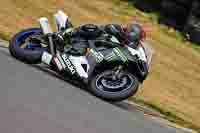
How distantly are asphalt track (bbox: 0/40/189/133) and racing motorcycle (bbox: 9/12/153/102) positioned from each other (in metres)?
0.20

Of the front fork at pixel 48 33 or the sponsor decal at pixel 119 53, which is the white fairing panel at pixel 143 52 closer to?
the sponsor decal at pixel 119 53

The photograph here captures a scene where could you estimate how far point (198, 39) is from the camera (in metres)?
16.9

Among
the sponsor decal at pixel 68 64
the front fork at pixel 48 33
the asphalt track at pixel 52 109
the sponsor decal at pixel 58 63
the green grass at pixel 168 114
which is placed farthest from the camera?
the green grass at pixel 168 114

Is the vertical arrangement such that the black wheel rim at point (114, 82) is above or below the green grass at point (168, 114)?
above

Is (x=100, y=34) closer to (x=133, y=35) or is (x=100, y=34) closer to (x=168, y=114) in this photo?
(x=133, y=35)

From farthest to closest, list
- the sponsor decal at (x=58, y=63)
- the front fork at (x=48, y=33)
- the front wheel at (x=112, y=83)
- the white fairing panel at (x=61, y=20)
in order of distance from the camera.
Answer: the white fairing panel at (x=61, y=20) → the front fork at (x=48, y=33) → the sponsor decal at (x=58, y=63) → the front wheel at (x=112, y=83)

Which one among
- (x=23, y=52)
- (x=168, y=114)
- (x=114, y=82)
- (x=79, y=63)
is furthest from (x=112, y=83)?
(x=23, y=52)

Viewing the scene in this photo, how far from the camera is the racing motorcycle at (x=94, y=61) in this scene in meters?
9.63

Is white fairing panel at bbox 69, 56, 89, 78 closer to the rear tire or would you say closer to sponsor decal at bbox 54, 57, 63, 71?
sponsor decal at bbox 54, 57, 63, 71

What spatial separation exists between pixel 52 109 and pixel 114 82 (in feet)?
6.32

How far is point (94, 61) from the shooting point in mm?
9750

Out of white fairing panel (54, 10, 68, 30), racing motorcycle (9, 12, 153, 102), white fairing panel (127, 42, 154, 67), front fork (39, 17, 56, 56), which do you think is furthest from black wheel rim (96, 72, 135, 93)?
white fairing panel (54, 10, 68, 30)

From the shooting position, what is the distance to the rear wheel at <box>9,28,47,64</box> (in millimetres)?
9984

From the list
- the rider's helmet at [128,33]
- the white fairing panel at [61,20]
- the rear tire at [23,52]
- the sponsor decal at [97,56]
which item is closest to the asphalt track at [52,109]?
the rear tire at [23,52]
